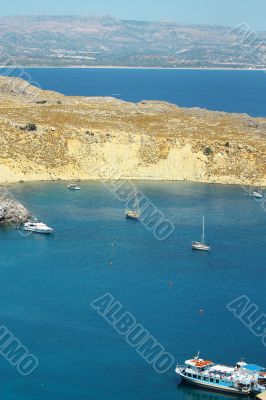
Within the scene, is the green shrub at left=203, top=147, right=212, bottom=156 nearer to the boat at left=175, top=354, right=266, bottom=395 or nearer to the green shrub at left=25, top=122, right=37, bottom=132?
the green shrub at left=25, top=122, right=37, bottom=132

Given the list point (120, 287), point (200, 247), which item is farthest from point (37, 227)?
point (120, 287)

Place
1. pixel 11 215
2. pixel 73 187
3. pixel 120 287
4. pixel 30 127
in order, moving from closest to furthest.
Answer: pixel 120 287 → pixel 11 215 → pixel 73 187 → pixel 30 127

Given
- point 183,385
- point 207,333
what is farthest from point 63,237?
point 183,385

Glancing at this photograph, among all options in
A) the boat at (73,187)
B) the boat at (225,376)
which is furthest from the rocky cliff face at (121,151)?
the boat at (225,376)

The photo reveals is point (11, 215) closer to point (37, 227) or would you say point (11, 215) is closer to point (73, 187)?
point (37, 227)

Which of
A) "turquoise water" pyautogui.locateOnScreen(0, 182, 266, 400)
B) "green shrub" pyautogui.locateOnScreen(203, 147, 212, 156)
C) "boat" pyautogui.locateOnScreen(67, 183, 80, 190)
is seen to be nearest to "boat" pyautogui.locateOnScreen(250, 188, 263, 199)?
"turquoise water" pyautogui.locateOnScreen(0, 182, 266, 400)

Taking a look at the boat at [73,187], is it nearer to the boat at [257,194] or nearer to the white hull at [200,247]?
the boat at [257,194]

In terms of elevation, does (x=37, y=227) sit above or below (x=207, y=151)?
below
